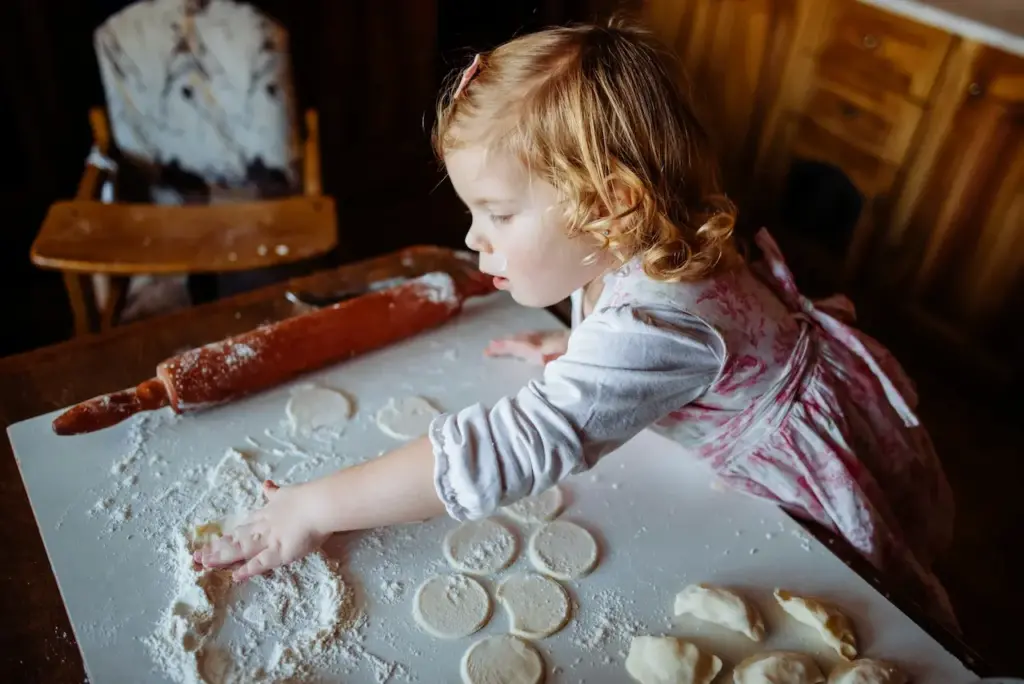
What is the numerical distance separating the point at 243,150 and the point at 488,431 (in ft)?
4.38

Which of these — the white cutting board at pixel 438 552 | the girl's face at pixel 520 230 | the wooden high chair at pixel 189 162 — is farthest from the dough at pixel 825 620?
the wooden high chair at pixel 189 162

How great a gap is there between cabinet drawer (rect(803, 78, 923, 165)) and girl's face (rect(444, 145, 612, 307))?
143 centimetres

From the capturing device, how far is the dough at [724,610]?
720 millimetres

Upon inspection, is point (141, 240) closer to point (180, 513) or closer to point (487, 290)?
point (487, 290)

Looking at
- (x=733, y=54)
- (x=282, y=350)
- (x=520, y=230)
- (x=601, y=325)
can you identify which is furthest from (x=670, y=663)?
(x=733, y=54)

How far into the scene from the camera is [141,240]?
1541mm

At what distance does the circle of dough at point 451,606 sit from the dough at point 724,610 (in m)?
0.18

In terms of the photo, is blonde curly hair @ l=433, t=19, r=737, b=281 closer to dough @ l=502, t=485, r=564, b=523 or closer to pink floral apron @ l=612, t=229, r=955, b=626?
pink floral apron @ l=612, t=229, r=955, b=626

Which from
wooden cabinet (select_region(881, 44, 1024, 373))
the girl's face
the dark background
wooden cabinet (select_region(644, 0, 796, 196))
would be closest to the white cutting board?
the girl's face

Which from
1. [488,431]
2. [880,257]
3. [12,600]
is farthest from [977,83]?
[12,600]

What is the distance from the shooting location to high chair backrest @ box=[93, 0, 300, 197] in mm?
1693

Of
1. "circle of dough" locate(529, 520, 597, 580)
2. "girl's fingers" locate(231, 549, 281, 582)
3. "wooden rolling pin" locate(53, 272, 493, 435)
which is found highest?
"wooden rolling pin" locate(53, 272, 493, 435)

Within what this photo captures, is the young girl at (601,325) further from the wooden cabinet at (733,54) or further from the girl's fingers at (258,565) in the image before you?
the wooden cabinet at (733,54)

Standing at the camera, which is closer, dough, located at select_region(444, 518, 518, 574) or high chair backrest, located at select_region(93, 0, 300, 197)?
dough, located at select_region(444, 518, 518, 574)
